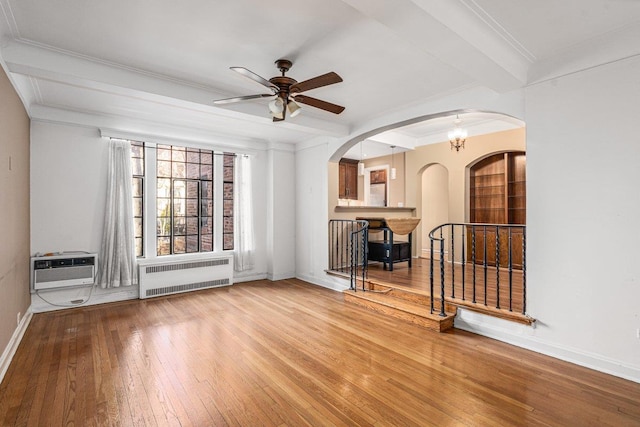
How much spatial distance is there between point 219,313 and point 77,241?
2353 mm

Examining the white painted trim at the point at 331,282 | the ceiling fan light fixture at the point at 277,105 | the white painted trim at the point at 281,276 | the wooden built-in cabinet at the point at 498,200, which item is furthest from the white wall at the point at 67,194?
the wooden built-in cabinet at the point at 498,200

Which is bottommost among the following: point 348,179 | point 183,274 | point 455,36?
point 183,274

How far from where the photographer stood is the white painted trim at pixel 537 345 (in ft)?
8.70

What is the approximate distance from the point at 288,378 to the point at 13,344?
9.19ft

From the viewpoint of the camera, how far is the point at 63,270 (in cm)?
427

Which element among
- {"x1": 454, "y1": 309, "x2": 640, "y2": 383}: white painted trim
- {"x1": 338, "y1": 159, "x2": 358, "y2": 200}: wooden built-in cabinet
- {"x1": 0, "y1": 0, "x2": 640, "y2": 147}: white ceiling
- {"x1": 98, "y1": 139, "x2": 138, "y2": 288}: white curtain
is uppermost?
{"x1": 0, "y1": 0, "x2": 640, "y2": 147}: white ceiling

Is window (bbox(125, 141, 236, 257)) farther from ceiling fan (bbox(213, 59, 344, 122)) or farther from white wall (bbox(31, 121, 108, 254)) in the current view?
ceiling fan (bbox(213, 59, 344, 122))

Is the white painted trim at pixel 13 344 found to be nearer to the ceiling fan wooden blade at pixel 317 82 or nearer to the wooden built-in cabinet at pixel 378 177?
the ceiling fan wooden blade at pixel 317 82

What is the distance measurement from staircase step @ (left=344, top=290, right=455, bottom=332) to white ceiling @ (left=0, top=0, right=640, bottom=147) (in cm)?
258

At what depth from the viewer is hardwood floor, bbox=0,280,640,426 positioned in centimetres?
215

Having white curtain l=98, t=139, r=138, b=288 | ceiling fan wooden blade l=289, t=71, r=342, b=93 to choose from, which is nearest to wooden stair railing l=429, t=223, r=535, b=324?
ceiling fan wooden blade l=289, t=71, r=342, b=93

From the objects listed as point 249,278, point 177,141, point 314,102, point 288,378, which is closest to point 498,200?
point 314,102

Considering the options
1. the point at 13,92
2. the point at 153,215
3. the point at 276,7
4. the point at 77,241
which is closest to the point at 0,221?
the point at 13,92

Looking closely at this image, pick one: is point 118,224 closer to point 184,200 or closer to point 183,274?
point 184,200
